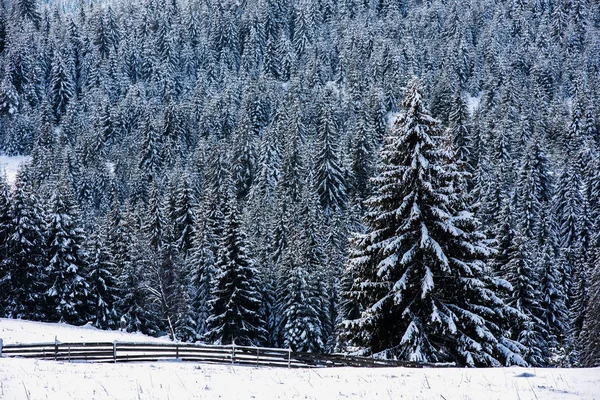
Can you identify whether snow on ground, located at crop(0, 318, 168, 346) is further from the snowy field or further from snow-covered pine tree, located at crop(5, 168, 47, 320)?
the snowy field

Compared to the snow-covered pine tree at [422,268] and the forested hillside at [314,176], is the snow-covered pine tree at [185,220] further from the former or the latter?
the snow-covered pine tree at [422,268]

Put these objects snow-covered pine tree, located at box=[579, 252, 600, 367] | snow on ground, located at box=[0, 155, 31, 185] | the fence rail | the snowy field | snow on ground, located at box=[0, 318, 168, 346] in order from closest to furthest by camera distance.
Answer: the snowy field < the fence rail < snow on ground, located at box=[0, 318, 168, 346] < snow-covered pine tree, located at box=[579, 252, 600, 367] < snow on ground, located at box=[0, 155, 31, 185]

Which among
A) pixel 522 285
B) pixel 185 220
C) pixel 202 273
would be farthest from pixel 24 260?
pixel 522 285

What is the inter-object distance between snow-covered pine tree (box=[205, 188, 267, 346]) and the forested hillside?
192 mm

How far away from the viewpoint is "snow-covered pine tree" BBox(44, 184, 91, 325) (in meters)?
43.4

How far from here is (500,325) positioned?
784 inches

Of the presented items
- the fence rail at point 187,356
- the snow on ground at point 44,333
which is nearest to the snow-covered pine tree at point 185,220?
the snow on ground at point 44,333

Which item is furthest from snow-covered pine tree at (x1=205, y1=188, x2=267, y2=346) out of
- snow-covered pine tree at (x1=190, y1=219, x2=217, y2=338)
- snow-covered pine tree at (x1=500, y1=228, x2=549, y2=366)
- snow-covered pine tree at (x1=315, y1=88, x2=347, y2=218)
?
snow-covered pine tree at (x1=315, y1=88, x2=347, y2=218)

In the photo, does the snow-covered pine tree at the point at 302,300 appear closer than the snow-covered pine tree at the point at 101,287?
Yes

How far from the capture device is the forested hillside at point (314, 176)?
19094 millimetres

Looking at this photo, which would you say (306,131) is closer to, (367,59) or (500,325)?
(367,59)

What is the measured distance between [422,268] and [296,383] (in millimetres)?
6567

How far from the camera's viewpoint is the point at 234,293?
41.3m

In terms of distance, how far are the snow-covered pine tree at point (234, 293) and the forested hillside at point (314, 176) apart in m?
0.19
